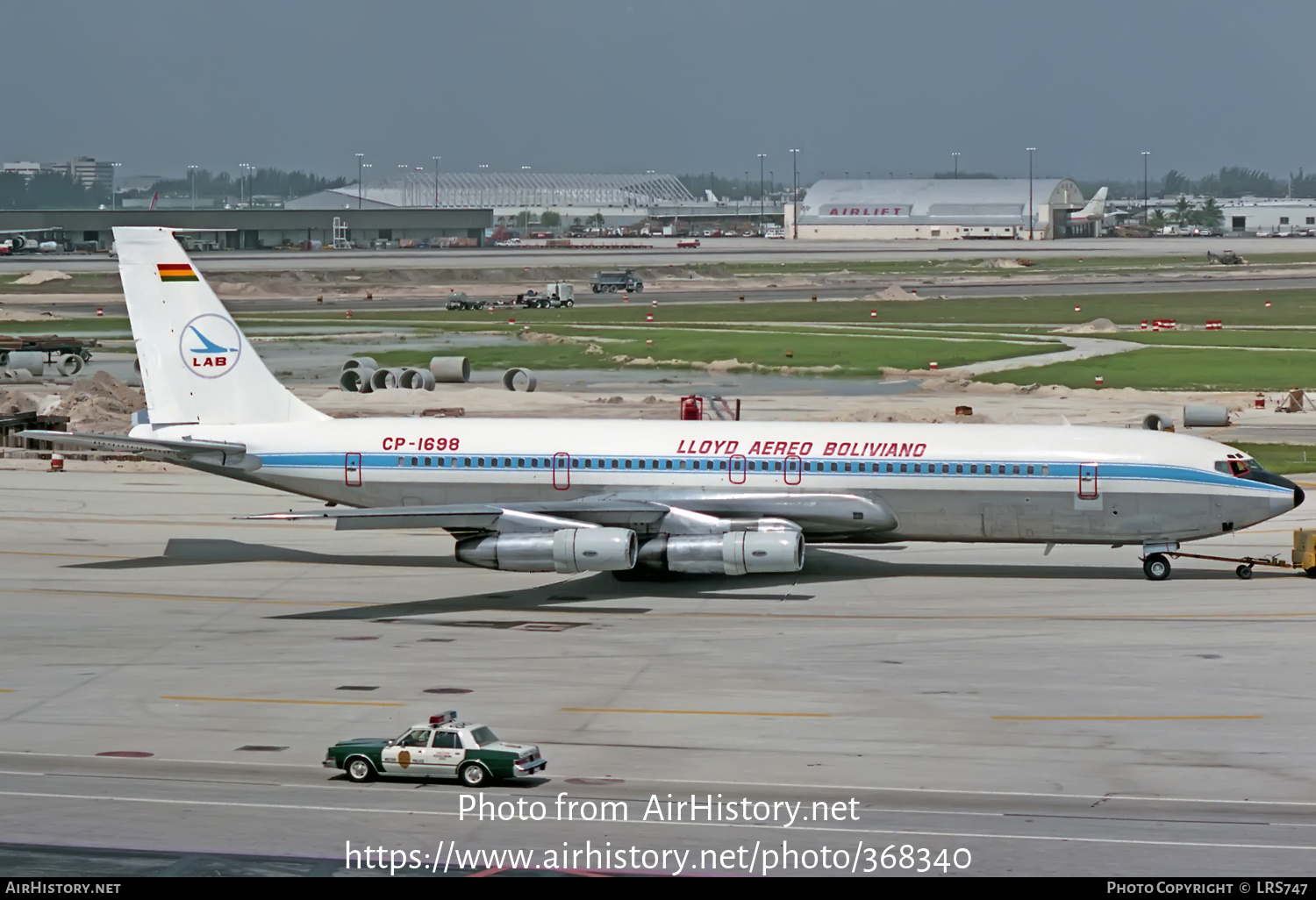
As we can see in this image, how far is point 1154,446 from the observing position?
4284 centimetres

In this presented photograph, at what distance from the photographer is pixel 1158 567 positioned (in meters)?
43.2

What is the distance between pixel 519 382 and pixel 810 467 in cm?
4106

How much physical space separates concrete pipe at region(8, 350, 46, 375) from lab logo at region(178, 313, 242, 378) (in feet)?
159

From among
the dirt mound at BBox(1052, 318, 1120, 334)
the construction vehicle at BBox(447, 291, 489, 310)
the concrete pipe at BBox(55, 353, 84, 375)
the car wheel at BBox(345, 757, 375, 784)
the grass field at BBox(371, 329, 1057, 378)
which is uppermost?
the construction vehicle at BBox(447, 291, 489, 310)

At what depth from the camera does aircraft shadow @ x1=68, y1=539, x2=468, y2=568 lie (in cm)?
4628

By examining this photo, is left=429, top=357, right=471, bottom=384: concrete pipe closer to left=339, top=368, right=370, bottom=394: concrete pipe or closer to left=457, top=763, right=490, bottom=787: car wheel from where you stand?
left=339, top=368, right=370, bottom=394: concrete pipe

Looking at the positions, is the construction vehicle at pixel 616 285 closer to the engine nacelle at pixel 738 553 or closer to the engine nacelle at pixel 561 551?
the engine nacelle at pixel 738 553

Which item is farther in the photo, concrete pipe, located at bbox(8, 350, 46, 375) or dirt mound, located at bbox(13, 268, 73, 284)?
dirt mound, located at bbox(13, 268, 73, 284)

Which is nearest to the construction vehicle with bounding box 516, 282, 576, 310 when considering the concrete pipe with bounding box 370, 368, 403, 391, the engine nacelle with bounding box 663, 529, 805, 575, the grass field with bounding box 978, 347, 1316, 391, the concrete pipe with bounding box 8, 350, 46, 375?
the concrete pipe with bounding box 8, 350, 46, 375

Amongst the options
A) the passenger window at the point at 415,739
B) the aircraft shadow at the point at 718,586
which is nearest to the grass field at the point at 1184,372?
the aircraft shadow at the point at 718,586

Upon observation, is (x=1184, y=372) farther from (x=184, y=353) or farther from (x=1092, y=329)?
(x=184, y=353)
